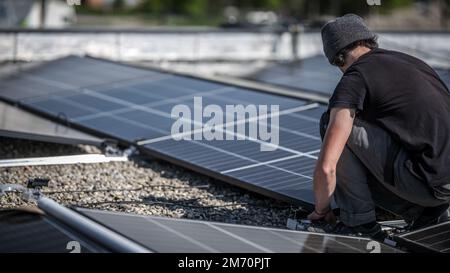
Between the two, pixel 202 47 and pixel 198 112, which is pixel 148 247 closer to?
pixel 198 112

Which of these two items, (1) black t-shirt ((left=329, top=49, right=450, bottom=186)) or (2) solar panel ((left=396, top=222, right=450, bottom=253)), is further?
(1) black t-shirt ((left=329, top=49, right=450, bottom=186))

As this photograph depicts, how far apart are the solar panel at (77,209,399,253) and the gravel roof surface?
1.54 meters

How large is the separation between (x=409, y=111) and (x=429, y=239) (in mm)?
891

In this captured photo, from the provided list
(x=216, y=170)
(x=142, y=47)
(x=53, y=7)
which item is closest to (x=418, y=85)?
(x=216, y=170)

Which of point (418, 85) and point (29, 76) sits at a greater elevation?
point (418, 85)

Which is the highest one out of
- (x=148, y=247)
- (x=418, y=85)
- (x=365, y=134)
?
(x=418, y=85)

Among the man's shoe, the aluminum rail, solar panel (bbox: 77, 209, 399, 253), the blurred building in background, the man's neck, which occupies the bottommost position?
the blurred building in background

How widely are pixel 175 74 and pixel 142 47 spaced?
722 cm

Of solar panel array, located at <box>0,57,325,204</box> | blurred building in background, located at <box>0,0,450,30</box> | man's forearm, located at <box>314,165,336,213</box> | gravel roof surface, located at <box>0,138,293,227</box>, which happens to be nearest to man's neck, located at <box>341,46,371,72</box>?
man's forearm, located at <box>314,165,336,213</box>

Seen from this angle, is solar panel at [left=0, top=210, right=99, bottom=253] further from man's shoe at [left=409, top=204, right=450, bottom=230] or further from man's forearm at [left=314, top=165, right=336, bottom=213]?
man's shoe at [left=409, top=204, right=450, bottom=230]

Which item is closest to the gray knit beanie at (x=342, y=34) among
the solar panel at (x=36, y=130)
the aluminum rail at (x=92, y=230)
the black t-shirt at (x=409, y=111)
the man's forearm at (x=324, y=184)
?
the black t-shirt at (x=409, y=111)

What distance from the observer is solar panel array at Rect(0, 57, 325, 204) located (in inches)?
301

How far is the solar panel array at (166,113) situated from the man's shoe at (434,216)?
3.36ft
